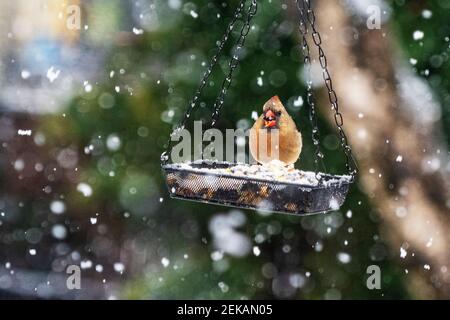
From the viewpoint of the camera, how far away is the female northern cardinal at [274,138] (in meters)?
1.92

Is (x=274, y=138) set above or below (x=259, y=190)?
above

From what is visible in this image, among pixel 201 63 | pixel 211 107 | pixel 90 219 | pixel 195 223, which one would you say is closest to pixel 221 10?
pixel 201 63

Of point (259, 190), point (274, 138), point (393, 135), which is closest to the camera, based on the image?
point (259, 190)

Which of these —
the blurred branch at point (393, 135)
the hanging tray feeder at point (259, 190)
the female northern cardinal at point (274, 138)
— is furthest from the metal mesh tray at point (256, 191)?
the blurred branch at point (393, 135)

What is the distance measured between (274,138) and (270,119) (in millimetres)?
62

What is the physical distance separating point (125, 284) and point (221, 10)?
175 cm

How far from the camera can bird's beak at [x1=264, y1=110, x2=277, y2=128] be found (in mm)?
1917

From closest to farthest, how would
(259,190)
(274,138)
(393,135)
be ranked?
1. (259,190)
2. (274,138)
3. (393,135)

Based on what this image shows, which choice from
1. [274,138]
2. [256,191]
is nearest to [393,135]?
[274,138]

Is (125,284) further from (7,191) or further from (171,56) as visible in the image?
(171,56)

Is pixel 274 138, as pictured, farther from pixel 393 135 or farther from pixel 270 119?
pixel 393 135

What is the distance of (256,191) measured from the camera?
171 centimetres

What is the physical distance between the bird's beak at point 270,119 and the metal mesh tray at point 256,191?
23 cm

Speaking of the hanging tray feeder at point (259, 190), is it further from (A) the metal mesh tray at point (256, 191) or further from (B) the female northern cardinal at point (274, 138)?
(B) the female northern cardinal at point (274, 138)
